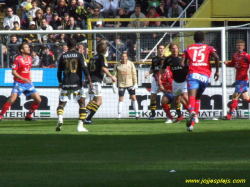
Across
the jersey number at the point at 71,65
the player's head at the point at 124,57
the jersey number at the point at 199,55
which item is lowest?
the jersey number at the point at 71,65

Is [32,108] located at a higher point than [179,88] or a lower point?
lower

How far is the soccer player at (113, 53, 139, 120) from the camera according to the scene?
60.6 ft

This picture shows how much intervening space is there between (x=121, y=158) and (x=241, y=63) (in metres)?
9.73

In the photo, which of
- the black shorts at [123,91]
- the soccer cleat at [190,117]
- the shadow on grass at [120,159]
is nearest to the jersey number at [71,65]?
the shadow on grass at [120,159]

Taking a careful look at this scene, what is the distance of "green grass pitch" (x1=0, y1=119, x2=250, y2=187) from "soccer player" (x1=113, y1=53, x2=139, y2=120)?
596 centimetres

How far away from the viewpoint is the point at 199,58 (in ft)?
43.0

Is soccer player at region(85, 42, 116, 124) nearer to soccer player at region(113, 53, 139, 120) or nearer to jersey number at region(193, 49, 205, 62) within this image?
soccer player at region(113, 53, 139, 120)

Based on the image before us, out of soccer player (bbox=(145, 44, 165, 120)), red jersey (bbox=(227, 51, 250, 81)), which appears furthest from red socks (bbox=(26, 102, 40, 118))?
red jersey (bbox=(227, 51, 250, 81))

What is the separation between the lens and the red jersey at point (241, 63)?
1716 cm

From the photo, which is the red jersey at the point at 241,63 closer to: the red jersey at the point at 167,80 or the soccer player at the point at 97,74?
the red jersey at the point at 167,80

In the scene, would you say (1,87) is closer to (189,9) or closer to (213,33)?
(213,33)

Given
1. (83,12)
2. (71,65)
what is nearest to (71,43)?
(71,65)

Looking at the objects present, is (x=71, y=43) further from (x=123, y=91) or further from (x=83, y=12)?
(x=83, y=12)

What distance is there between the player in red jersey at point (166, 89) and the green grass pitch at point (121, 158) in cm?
412
